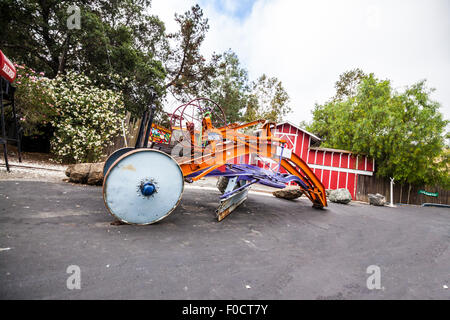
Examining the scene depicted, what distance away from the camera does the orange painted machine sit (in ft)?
9.86

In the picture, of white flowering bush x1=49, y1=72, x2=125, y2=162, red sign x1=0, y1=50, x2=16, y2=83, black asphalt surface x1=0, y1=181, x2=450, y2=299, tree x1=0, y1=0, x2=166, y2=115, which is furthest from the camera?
tree x1=0, y1=0, x2=166, y2=115

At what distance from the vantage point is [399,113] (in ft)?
50.3

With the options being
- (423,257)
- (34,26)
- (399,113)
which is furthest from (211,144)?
(399,113)

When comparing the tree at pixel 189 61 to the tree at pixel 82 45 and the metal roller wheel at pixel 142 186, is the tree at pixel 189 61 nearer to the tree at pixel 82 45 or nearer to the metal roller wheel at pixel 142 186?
the tree at pixel 82 45

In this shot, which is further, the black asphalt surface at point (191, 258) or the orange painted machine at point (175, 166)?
the orange painted machine at point (175, 166)

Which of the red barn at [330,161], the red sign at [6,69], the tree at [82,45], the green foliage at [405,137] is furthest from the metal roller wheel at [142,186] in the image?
the green foliage at [405,137]

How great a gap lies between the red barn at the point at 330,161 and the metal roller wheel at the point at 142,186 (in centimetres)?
1359

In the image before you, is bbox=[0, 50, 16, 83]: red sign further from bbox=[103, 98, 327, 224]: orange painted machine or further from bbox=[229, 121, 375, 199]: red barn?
bbox=[229, 121, 375, 199]: red barn

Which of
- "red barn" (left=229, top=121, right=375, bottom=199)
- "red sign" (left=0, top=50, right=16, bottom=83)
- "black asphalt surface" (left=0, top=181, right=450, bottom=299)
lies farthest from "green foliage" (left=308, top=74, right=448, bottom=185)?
"red sign" (left=0, top=50, right=16, bottom=83)

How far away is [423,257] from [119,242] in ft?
14.7

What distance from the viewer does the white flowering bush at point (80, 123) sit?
8.60m

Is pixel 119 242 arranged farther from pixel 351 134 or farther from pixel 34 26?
pixel 351 134

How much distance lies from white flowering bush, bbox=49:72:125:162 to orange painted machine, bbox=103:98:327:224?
17.6 ft

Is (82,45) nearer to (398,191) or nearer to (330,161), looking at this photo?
(330,161)
